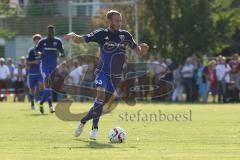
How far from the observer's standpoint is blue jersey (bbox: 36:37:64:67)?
22.6 metres

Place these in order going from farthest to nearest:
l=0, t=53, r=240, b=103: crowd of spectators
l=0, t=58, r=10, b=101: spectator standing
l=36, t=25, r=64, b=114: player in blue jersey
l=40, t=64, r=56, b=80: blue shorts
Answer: l=0, t=58, r=10, b=101: spectator standing → l=0, t=53, r=240, b=103: crowd of spectators → l=40, t=64, r=56, b=80: blue shorts → l=36, t=25, r=64, b=114: player in blue jersey

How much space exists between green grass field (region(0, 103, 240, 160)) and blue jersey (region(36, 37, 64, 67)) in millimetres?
3684

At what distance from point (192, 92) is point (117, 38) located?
19263 mm

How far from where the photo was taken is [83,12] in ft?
145

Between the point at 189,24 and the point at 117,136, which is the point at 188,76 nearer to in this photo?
the point at 189,24

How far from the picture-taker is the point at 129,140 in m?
13.6

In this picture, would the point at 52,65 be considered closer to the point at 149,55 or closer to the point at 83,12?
the point at 149,55

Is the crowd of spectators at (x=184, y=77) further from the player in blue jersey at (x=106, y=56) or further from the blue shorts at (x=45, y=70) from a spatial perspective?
the player in blue jersey at (x=106, y=56)

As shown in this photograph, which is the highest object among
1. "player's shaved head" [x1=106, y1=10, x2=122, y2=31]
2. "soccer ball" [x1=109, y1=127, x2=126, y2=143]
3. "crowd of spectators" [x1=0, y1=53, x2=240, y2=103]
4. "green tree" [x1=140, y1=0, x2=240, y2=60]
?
"green tree" [x1=140, y1=0, x2=240, y2=60]

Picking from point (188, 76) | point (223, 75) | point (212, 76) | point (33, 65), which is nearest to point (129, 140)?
point (33, 65)

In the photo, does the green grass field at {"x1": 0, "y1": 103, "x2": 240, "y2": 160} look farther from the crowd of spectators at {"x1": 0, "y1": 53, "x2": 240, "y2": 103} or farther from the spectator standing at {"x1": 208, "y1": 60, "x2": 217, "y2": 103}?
the spectator standing at {"x1": 208, "y1": 60, "x2": 217, "y2": 103}

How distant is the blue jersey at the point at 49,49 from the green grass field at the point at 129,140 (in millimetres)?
3684

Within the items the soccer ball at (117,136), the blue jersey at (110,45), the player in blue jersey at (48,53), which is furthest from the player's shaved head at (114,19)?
the player in blue jersey at (48,53)

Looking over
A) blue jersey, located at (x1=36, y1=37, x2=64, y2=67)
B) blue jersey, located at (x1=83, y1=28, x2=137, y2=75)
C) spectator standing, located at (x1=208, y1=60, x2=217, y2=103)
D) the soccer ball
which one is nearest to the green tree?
spectator standing, located at (x1=208, y1=60, x2=217, y2=103)
